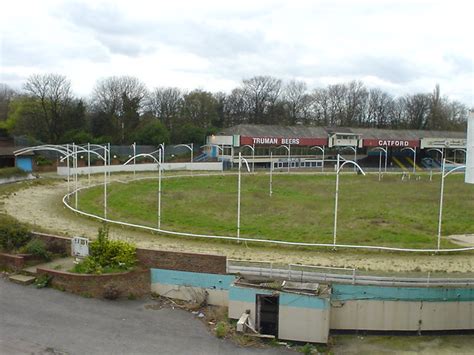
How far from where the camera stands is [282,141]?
188 feet

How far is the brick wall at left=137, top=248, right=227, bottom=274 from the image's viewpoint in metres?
14.5

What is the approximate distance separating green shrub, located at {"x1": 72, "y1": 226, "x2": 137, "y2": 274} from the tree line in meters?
38.5

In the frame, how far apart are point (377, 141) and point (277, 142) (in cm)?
1524

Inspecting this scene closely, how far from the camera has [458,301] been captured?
43.8ft

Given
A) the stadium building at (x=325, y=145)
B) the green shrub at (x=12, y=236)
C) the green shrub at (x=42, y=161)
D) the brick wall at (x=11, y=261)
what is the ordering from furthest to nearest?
the stadium building at (x=325, y=145) → the green shrub at (x=42, y=161) → the green shrub at (x=12, y=236) → the brick wall at (x=11, y=261)

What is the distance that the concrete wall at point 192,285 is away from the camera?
47.3 ft

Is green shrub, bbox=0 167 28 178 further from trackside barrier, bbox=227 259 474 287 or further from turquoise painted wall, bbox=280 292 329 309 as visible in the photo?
turquoise painted wall, bbox=280 292 329 309

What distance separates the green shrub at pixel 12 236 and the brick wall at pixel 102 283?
2.55 metres

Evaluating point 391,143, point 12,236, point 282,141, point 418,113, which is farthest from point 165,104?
point 12,236

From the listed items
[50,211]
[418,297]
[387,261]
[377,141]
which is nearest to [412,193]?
[387,261]

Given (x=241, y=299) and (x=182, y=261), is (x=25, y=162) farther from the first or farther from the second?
(x=241, y=299)

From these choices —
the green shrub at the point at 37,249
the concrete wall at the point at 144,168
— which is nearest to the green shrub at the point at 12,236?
the green shrub at the point at 37,249

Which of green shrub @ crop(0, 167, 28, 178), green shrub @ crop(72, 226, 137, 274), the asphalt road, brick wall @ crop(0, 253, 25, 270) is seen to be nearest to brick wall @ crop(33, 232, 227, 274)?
green shrub @ crop(72, 226, 137, 274)

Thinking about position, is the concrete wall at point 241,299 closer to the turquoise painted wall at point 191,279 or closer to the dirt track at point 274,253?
the turquoise painted wall at point 191,279
